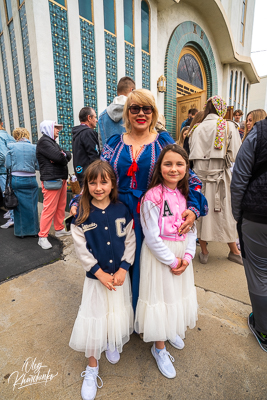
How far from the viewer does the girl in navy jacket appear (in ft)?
4.45

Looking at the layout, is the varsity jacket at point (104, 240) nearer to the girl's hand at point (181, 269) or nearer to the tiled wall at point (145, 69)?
the girl's hand at point (181, 269)

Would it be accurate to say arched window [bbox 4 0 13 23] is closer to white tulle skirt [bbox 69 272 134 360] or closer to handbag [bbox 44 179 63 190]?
handbag [bbox 44 179 63 190]

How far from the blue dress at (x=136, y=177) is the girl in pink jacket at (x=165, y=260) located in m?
0.06

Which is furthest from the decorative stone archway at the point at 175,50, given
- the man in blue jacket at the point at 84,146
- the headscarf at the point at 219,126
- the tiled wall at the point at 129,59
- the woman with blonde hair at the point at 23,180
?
the woman with blonde hair at the point at 23,180

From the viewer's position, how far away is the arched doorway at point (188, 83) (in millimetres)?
7395

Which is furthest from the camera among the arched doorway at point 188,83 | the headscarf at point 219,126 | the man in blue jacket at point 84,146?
the arched doorway at point 188,83

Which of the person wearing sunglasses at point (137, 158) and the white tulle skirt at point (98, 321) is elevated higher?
the person wearing sunglasses at point (137, 158)

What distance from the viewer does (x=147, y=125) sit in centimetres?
147

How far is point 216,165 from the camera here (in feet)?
9.14

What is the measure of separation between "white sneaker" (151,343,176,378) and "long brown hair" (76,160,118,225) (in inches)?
42.6

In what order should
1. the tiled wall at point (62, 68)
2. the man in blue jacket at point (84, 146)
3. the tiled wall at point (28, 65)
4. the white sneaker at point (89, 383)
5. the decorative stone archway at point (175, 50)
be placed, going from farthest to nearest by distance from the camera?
1. the decorative stone archway at point (175, 50)
2. the tiled wall at point (28, 65)
3. the tiled wall at point (62, 68)
4. the man in blue jacket at point (84, 146)
5. the white sneaker at point (89, 383)

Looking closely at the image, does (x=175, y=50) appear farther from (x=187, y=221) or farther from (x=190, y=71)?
(x=187, y=221)

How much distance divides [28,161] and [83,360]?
9.81 ft

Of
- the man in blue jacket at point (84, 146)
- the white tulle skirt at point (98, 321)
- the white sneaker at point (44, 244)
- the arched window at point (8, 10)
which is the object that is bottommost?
the white sneaker at point (44, 244)
